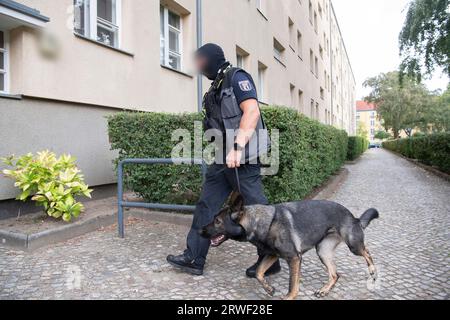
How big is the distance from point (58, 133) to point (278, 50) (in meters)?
15.4

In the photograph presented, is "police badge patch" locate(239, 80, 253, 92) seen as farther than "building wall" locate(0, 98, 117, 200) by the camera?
No

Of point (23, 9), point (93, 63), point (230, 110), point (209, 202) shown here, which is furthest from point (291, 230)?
point (93, 63)

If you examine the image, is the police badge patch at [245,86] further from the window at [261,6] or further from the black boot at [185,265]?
the window at [261,6]

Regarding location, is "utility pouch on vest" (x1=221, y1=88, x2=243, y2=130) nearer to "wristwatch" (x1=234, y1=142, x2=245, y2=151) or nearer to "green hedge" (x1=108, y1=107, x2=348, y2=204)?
"wristwatch" (x1=234, y1=142, x2=245, y2=151)

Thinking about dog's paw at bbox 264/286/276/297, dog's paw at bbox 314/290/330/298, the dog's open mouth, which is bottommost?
dog's paw at bbox 314/290/330/298

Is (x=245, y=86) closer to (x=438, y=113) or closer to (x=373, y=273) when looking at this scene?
(x=373, y=273)

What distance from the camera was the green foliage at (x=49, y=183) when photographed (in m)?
4.94

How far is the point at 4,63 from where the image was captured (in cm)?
578

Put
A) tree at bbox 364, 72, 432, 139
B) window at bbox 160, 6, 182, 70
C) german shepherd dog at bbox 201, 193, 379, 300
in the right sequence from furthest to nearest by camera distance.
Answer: tree at bbox 364, 72, 432, 139 < window at bbox 160, 6, 182, 70 < german shepherd dog at bbox 201, 193, 379, 300

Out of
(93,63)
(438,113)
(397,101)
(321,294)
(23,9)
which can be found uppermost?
(397,101)

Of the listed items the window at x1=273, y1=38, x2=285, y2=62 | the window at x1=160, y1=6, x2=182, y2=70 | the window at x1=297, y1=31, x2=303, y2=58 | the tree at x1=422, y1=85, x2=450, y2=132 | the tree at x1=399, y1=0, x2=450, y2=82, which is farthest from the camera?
the tree at x1=422, y1=85, x2=450, y2=132

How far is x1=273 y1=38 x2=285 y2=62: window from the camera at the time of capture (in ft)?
60.9

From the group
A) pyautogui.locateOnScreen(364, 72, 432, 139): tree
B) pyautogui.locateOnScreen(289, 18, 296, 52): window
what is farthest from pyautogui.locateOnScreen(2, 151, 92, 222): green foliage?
pyautogui.locateOnScreen(364, 72, 432, 139): tree

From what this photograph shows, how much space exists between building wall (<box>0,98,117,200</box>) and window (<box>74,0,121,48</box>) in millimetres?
1546
